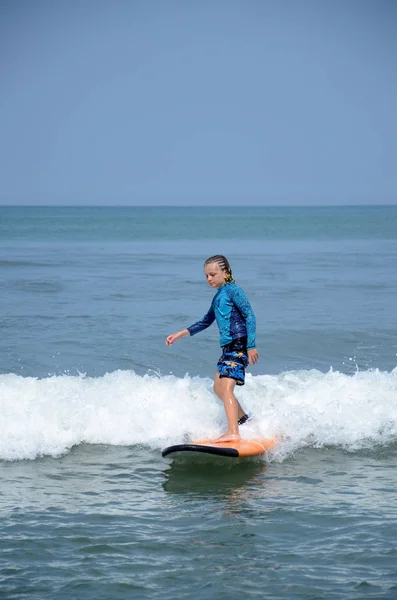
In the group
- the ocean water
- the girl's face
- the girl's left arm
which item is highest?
the girl's face

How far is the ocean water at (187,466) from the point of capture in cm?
479

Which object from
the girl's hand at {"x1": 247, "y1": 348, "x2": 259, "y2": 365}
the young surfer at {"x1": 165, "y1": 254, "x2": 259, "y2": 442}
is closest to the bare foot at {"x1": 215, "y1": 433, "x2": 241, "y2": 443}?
the young surfer at {"x1": 165, "y1": 254, "x2": 259, "y2": 442}

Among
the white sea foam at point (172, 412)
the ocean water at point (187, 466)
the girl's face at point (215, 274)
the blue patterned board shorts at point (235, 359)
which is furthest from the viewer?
the white sea foam at point (172, 412)

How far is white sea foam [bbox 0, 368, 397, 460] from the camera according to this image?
7.37 metres

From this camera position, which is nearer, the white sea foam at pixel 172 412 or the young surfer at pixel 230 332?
the young surfer at pixel 230 332

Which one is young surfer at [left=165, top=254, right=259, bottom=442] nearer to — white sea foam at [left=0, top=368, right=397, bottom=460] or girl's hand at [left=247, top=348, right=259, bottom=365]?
girl's hand at [left=247, top=348, right=259, bottom=365]

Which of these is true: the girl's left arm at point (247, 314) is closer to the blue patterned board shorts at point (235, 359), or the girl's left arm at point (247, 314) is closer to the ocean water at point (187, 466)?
the blue patterned board shorts at point (235, 359)

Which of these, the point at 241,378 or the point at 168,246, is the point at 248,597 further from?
the point at 168,246

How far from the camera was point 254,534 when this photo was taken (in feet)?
17.4

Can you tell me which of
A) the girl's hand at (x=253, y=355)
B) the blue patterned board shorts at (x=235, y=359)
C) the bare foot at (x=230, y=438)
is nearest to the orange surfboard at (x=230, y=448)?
the bare foot at (x=230, y=438)

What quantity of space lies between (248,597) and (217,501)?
1479 mm

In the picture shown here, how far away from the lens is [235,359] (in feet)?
22.6

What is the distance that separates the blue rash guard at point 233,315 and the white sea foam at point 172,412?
2.76ft

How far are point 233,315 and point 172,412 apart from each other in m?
1.50
